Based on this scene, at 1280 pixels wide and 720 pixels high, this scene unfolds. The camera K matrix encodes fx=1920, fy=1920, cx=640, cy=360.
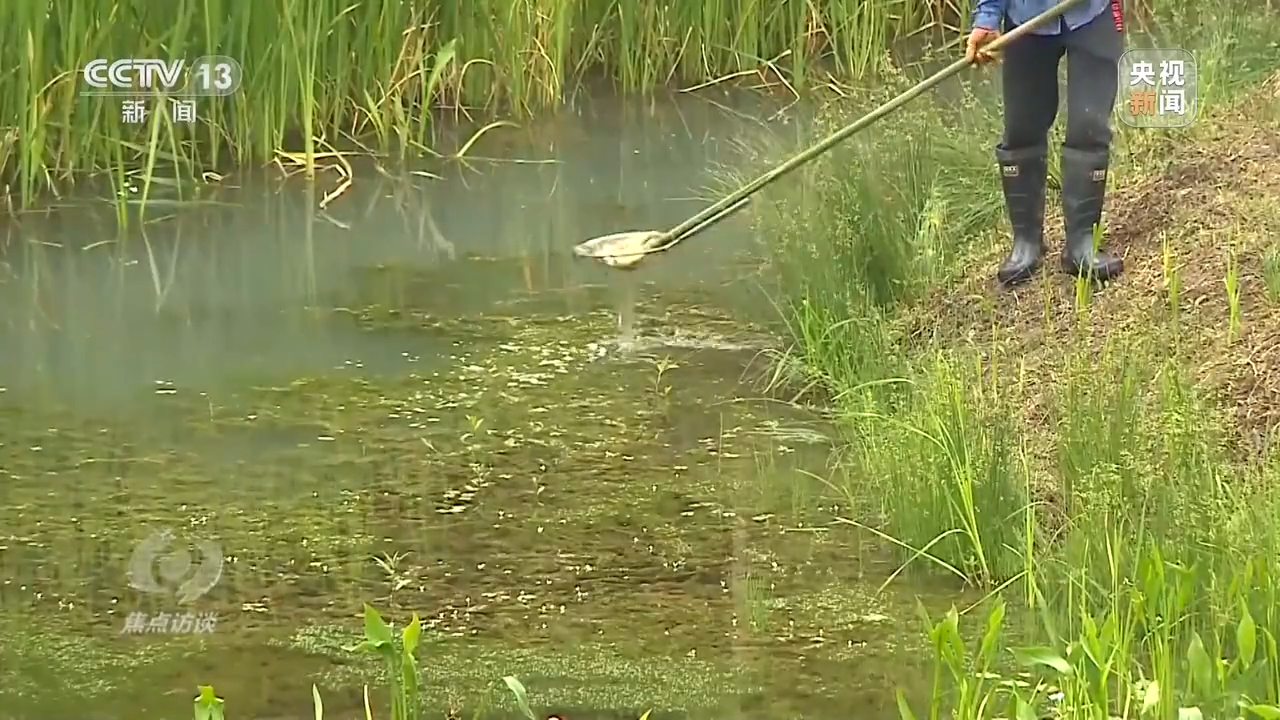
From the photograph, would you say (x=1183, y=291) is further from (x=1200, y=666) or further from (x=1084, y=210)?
(x=1200, y=666)

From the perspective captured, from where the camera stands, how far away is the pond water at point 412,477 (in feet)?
9.27

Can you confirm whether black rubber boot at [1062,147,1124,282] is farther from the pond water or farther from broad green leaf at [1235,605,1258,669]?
broad green leaf at [1235,605,1258,669]

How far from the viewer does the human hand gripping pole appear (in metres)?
3.84

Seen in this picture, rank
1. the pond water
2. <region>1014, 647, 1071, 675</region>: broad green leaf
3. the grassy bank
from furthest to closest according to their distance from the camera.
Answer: the pond water
the grassy bank
<region>1014, 647, 1071, 675</region>: broad green leaf

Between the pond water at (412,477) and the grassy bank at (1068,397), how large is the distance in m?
0.16

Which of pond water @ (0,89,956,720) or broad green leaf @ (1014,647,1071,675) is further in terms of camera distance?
pond water @ (0,89,956,720)

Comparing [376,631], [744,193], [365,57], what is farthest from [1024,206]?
[365,57]

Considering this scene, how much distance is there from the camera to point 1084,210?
4.07 m

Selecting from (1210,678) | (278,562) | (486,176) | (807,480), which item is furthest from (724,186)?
(1210,678)

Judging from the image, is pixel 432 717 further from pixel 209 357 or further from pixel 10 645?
pixel 209 357

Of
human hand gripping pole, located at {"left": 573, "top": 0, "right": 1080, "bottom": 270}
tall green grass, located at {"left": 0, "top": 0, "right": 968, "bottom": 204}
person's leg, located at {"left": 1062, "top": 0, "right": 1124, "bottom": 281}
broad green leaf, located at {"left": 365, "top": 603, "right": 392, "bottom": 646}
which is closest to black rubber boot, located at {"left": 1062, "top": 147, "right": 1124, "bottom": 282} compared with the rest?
person's leg, located at {"left": 1062, "top": 0, "right": 1124, "bottom": 281}

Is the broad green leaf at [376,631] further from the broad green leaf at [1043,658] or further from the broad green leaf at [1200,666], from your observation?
the broad green leaf at [1200,666]

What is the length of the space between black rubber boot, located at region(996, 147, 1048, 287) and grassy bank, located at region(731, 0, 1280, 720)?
6cm

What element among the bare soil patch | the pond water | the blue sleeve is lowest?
the pond water
